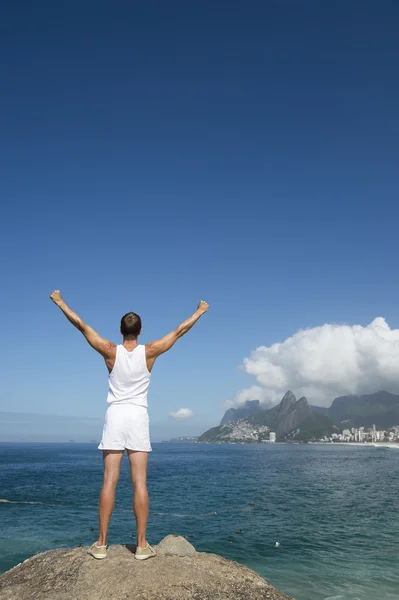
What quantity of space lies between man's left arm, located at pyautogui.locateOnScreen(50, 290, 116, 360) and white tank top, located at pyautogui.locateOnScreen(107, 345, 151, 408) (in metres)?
0.15

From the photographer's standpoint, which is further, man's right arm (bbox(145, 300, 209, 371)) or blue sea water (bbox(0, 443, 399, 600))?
blue sea water (bbox(0, 443, 399, 600))

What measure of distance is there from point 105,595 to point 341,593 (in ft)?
47.5

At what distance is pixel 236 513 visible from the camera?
115ft

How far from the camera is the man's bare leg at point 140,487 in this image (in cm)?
645

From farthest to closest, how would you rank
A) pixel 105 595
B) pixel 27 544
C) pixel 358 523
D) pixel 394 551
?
pixel 358 523 < pixel 27 544 < pixel 394 551 < pixel 105 595

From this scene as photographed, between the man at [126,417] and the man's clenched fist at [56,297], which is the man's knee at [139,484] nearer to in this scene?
the man at [126,417]

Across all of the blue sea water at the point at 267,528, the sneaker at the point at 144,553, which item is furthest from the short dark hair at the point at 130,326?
the blue sea water at the point at 267,528

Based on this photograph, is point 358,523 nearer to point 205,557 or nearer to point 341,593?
point 341,593

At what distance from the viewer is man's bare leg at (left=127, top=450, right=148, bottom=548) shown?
645 centimetres

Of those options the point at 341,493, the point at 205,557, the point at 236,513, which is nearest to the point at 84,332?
the point at 205,557

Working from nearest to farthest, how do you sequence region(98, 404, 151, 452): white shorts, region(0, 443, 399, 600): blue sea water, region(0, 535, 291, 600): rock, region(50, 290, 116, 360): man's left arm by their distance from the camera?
region(0, 535, 291, 600): rock
region(98, 404, 151, 452): white shorts
region(50, 290, 116, 360): man's left arm
region(0, 443, 399, 600): blue sea water

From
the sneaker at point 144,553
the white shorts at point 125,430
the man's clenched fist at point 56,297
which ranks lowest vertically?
the sneaker at point 144,553

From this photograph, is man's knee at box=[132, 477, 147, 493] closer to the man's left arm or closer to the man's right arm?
the man's right arm

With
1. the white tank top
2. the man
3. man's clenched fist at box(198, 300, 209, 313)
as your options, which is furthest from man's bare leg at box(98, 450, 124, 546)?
man's clenched fist at box(198, 300, 209, 313)
